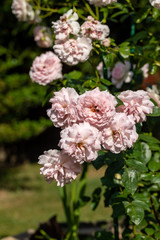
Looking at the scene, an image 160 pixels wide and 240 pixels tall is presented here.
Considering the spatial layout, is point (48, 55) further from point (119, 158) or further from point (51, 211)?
point (51, 211)

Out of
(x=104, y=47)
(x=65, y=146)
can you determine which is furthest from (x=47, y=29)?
(x=65, y=146)

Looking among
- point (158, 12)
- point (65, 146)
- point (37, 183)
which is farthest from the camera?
point (37, 183)

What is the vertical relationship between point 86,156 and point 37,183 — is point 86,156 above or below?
above

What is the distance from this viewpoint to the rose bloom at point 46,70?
1.74 m

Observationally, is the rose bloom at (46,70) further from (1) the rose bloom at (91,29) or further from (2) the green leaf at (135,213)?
(2) the green leaf at (135,213)

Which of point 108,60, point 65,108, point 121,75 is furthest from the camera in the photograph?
point 121,75

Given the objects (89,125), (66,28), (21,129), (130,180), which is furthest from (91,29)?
(21,129)

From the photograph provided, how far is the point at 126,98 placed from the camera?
50.7 inches

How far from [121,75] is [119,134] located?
2.61 ft

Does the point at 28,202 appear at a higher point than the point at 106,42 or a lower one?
lower

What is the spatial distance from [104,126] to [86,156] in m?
0.12

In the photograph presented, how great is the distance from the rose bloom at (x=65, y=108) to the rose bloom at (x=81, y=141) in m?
0.07

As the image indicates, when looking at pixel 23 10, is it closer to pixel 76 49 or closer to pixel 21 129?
pixel 76 49

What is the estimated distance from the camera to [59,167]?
4.09 feet
